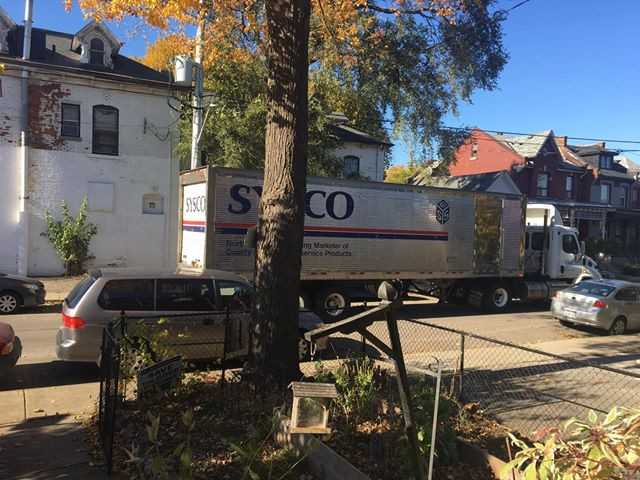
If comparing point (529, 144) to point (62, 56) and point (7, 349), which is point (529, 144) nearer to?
point (62, 56)

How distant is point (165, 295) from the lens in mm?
7867

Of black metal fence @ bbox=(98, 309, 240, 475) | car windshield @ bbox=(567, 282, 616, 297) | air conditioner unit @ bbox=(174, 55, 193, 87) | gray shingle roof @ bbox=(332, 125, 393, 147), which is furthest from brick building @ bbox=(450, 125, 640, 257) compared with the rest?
black metal fence @ bbox=(98, 309, 240, 475)

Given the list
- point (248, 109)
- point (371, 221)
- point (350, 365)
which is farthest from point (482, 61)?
point (350, 365)

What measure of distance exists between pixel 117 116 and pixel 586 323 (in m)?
17.4

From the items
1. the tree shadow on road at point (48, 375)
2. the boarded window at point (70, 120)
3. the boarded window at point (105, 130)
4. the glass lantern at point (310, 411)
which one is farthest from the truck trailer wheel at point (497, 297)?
the boarded window at point (70, 120)

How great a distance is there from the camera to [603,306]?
1266cm

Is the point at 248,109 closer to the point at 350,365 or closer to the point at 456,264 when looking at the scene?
the point at 456,264

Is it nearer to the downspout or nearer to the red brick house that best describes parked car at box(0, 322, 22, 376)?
the downspout

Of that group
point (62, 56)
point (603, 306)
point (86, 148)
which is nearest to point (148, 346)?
point (603, 306)

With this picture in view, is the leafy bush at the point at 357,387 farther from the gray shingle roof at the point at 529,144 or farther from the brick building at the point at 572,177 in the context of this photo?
the gray shingle roof at the point at 529,144

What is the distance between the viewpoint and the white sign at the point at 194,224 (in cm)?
1193

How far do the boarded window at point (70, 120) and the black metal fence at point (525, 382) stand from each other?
15159 mm

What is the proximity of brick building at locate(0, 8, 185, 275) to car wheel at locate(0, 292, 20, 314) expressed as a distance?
23.0 feet

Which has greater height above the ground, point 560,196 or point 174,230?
point 560,196
